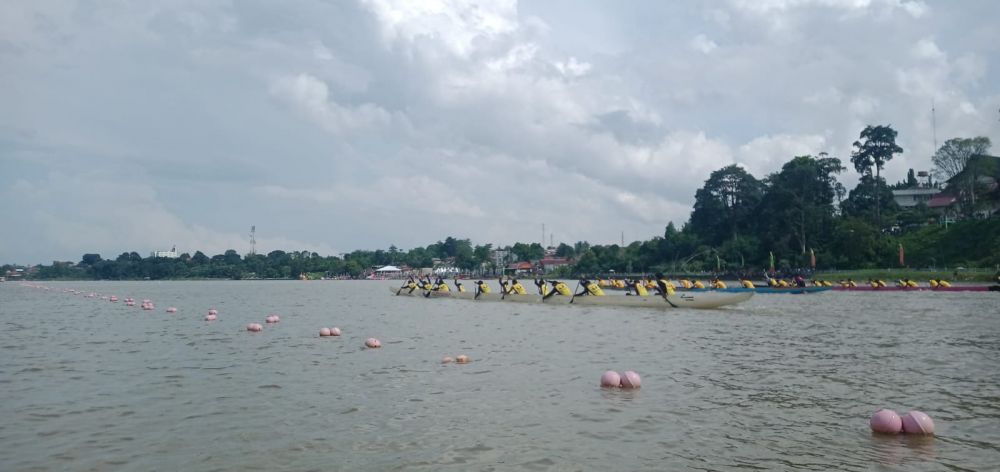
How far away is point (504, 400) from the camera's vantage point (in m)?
12.1

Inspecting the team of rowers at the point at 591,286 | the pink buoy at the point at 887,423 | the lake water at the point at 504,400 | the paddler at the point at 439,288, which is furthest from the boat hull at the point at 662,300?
the pink buoy at the point at 887,423

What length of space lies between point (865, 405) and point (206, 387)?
40.4ft

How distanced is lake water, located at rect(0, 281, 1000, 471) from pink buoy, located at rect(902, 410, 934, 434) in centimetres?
23

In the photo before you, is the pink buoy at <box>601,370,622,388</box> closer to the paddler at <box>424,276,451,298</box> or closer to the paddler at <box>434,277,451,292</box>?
the paddler at <box>424,276,451,298</box>

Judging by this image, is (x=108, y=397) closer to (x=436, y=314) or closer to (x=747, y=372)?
(x=747, y=372)

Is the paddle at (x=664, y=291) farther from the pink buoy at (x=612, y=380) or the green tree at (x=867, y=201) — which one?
the green tree at (x=867, y=201)

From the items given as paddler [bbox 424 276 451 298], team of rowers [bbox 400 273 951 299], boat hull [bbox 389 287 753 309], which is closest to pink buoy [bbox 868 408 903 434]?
boat hull [bbox 389 287 753 309]

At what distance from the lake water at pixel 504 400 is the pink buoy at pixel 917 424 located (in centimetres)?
23

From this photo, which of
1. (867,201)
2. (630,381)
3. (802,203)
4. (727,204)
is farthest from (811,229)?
(630,381)

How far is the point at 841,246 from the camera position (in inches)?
3130

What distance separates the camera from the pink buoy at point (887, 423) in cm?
938

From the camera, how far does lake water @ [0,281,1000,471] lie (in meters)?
8.64

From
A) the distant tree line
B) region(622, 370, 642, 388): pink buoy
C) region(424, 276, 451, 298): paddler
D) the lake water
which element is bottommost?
the lake water

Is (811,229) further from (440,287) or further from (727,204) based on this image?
(440,287)
